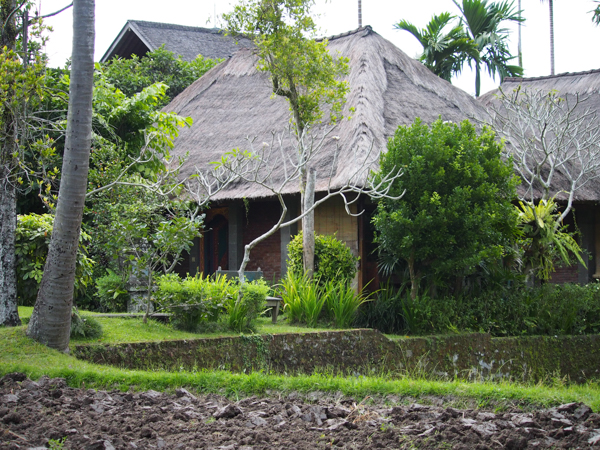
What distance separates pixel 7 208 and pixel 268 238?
7.19 meters

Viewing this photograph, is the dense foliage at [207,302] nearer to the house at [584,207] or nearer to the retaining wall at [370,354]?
the retaining wall at [370,354]

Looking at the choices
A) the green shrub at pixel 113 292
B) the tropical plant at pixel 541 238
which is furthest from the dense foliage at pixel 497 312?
the green shrub at pixel 113 292

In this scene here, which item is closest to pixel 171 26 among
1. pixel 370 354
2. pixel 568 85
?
pixel 568 85

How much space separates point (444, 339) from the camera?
31.0 ft

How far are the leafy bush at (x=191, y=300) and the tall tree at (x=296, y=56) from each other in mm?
2584

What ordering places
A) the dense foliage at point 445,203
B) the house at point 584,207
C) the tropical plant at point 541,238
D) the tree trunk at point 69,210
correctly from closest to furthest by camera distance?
the tree trunk at point 69,210, the dense foliage at point 445,203, the tropical plant at point 541,238, the house at point 584,207

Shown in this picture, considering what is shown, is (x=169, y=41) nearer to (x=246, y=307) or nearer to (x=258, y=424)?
(x=246, y=307)

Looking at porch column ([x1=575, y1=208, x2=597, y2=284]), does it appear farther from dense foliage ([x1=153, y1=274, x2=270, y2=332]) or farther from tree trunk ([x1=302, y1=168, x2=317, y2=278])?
dense foliage ([x1=153, y1=274, x2=270, y2=332])

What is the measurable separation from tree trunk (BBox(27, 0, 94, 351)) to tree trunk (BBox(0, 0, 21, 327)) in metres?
0.73

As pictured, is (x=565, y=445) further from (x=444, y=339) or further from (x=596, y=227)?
(x=596, y=227)

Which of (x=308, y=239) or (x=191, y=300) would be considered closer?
(x=191, y=300)

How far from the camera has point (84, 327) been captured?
7102 mm

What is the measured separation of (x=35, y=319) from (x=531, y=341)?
753 centimetres

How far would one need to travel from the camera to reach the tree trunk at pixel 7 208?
7.02 metres
